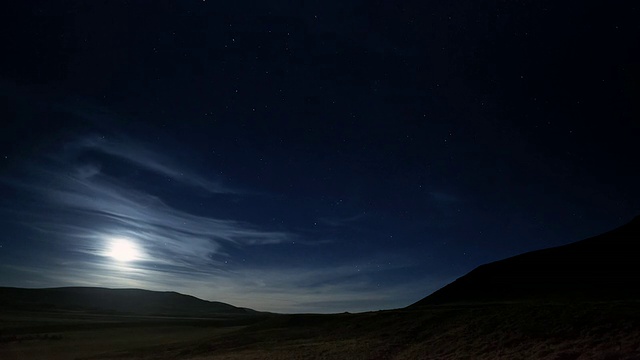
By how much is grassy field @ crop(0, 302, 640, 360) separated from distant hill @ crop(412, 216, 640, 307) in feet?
83.7

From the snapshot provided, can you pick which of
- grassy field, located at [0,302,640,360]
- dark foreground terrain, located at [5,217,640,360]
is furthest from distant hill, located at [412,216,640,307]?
grassy field, located at [0,302,640,360]

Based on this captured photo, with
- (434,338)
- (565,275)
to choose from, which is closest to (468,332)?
(434,338)

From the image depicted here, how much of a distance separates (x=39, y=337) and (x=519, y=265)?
80.5 metres

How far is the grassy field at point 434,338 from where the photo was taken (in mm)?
→ 18312

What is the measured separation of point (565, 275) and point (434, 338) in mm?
50417

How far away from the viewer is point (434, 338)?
25.8 metres

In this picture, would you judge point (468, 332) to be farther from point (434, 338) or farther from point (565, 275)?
point (565, 275)

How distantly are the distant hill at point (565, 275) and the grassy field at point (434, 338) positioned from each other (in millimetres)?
25514

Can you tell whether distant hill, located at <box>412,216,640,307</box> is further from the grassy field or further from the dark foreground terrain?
the grassy field

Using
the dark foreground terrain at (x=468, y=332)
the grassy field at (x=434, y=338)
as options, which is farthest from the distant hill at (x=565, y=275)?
the grassy field at (x=434, y=338)

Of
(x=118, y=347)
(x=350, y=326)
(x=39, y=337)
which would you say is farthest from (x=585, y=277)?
(x=39, y=337)

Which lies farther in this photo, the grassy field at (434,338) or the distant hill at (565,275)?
the distant hill at (565,275)

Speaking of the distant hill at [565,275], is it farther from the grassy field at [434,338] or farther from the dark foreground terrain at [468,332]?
the grassy field at [434,338]

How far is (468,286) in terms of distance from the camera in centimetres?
7881
